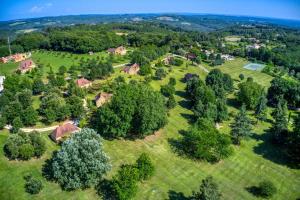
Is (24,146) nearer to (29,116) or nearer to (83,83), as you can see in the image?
(29,116)

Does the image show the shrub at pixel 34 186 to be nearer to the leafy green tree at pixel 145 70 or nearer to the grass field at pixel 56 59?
the leafy green tree at pixel 145 70

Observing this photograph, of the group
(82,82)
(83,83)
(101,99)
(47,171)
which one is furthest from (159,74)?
(47,171)

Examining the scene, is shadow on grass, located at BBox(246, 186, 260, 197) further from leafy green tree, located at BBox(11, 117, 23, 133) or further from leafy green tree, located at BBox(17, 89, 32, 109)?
leafy green tree, located at BBox(17, 89, 32, 109)

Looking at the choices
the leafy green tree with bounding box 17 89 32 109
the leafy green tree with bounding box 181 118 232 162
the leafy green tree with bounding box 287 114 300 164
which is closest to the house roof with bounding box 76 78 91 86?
the leafy green tree with bounding box 17 89 32 109

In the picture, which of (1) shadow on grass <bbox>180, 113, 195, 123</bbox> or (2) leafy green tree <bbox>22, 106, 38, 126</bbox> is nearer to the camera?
(2) leafy green tree <bbox>22, 106, 38, 126</bbox>

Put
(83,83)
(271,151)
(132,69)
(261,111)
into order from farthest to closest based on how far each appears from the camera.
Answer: (132,69) < (83,83) < (261,111) < (271,151)

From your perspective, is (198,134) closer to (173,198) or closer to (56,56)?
(173,198)
